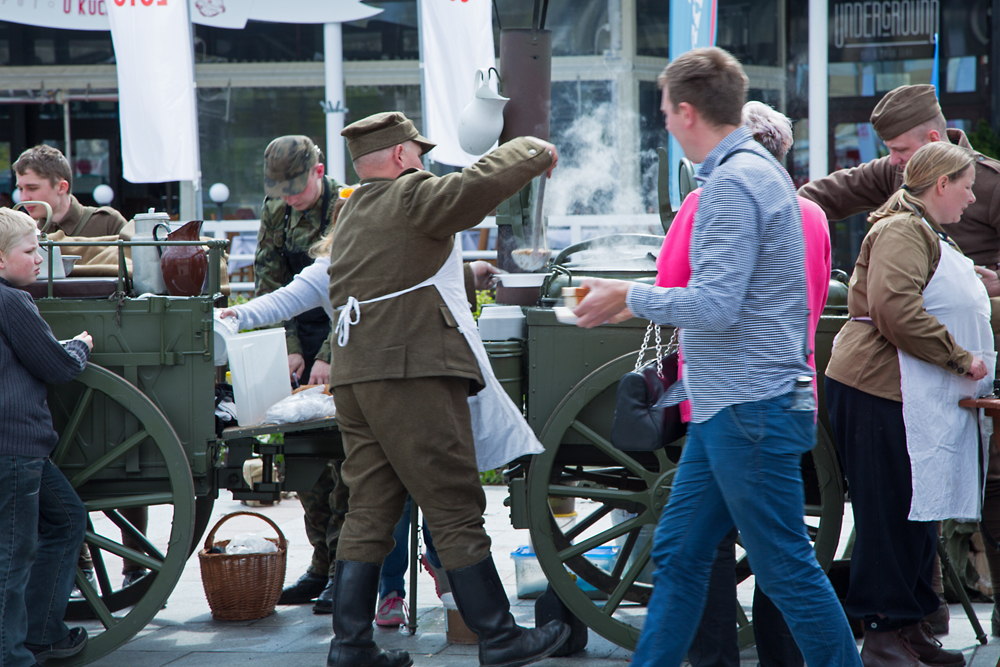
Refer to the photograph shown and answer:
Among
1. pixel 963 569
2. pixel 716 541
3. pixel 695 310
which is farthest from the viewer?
pixel 963 569

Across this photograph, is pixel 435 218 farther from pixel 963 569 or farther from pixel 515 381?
pixel 963 569

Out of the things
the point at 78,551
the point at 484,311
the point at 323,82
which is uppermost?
the point at 323,82

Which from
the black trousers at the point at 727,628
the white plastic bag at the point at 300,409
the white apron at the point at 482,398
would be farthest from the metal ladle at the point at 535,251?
the black trousers at the point at 727,628

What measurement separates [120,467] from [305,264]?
4.28 ft

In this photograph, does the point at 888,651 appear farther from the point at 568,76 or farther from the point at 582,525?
the point at 568,76

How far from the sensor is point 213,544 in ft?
13.5

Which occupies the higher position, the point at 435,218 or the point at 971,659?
the point at 435,218

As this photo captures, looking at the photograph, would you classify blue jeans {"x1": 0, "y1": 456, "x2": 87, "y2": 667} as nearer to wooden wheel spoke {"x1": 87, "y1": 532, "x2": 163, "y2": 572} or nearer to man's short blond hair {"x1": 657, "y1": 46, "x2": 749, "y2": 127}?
wooden wheel spoke {"x1": 87, "y1": 532, "x2": 163, "y2": 572}

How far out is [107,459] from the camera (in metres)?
3.34

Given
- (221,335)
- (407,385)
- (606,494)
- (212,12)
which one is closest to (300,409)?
(221,335)

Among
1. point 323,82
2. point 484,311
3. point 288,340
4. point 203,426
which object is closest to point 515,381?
point 484,311

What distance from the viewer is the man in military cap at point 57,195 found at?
14.3 ft

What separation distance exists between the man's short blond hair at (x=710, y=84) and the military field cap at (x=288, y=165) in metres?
2.04

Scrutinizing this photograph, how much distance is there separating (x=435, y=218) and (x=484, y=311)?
0.60 meters
